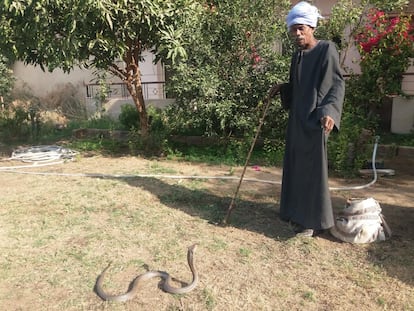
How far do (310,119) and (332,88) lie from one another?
0.29 meters

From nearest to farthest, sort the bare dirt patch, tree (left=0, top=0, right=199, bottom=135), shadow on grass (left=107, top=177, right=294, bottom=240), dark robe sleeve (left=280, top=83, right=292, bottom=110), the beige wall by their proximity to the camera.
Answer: the bare dirt patch → dark robe sleeve (left=280, top=83, right=292, bottom=110) → shadow on grass (left=107, top=177, right=294, bottom=240) → tree (left=0, top=0, right=199, bottom=135) → the beige wall

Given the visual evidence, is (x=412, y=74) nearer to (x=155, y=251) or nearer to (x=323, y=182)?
(x=323, y=182)

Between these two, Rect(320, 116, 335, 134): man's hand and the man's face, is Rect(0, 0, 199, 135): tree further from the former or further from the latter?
Rect(320, 116, 335, 134): man's hand

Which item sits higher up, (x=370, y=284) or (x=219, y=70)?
(x=219, y=70)

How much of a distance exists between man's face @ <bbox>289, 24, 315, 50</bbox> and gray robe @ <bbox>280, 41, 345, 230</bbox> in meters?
0.07

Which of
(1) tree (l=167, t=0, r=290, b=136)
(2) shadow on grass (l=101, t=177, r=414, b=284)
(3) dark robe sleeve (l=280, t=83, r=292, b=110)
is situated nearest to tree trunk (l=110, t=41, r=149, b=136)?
(1) tree (l=167, t=0, r=290, b=136)

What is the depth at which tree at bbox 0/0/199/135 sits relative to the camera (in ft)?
16.0

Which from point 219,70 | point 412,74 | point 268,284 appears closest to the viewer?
point 268,284

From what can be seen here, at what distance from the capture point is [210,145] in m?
7.22

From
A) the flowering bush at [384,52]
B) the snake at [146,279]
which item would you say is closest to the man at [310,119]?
the snake at [146,279]

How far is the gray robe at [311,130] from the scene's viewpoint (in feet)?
10.00

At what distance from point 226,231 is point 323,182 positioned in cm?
97

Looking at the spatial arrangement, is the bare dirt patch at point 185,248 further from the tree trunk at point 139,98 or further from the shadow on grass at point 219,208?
the tree trunk at point 139,98

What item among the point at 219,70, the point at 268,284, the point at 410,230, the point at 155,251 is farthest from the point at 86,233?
the point at 219,70
